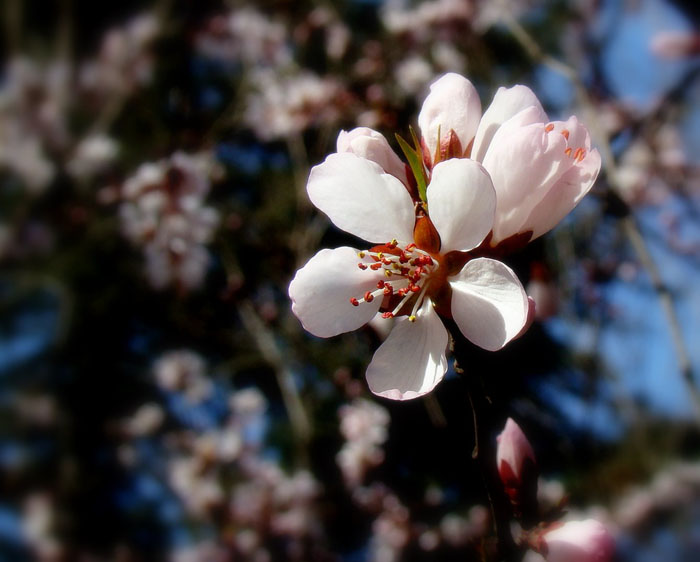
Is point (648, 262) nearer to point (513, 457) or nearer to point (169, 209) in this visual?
point (513, 457)

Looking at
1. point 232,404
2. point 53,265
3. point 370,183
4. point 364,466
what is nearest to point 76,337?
point 53,265

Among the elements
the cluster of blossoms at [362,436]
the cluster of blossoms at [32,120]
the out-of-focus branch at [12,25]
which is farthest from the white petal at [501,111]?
the out-of-focus branch at [12,25]

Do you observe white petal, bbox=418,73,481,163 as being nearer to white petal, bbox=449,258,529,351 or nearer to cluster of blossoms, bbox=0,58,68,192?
white petal, bbox=449,258,529,351

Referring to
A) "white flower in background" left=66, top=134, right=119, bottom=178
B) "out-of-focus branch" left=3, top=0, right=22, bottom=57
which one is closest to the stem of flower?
"white flower in background" left=66, top=134, right=119, bottom=178

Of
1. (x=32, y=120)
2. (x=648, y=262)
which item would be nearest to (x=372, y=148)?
(x=648, y=262)

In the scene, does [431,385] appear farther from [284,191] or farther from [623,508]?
[623,508]

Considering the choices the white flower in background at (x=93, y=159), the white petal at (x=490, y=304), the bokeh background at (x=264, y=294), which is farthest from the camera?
the white flower in background at (x=93, y=159)

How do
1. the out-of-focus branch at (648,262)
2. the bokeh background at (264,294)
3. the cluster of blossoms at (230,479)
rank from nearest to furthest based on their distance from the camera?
the out-of-focus branch at (648,262) < the bokeh background at (264,294) < the cluster of blossoms at (230,479)

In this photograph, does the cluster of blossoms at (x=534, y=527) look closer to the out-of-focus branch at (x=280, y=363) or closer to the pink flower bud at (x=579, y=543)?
the pink flower bud at (x=579, y=543)
